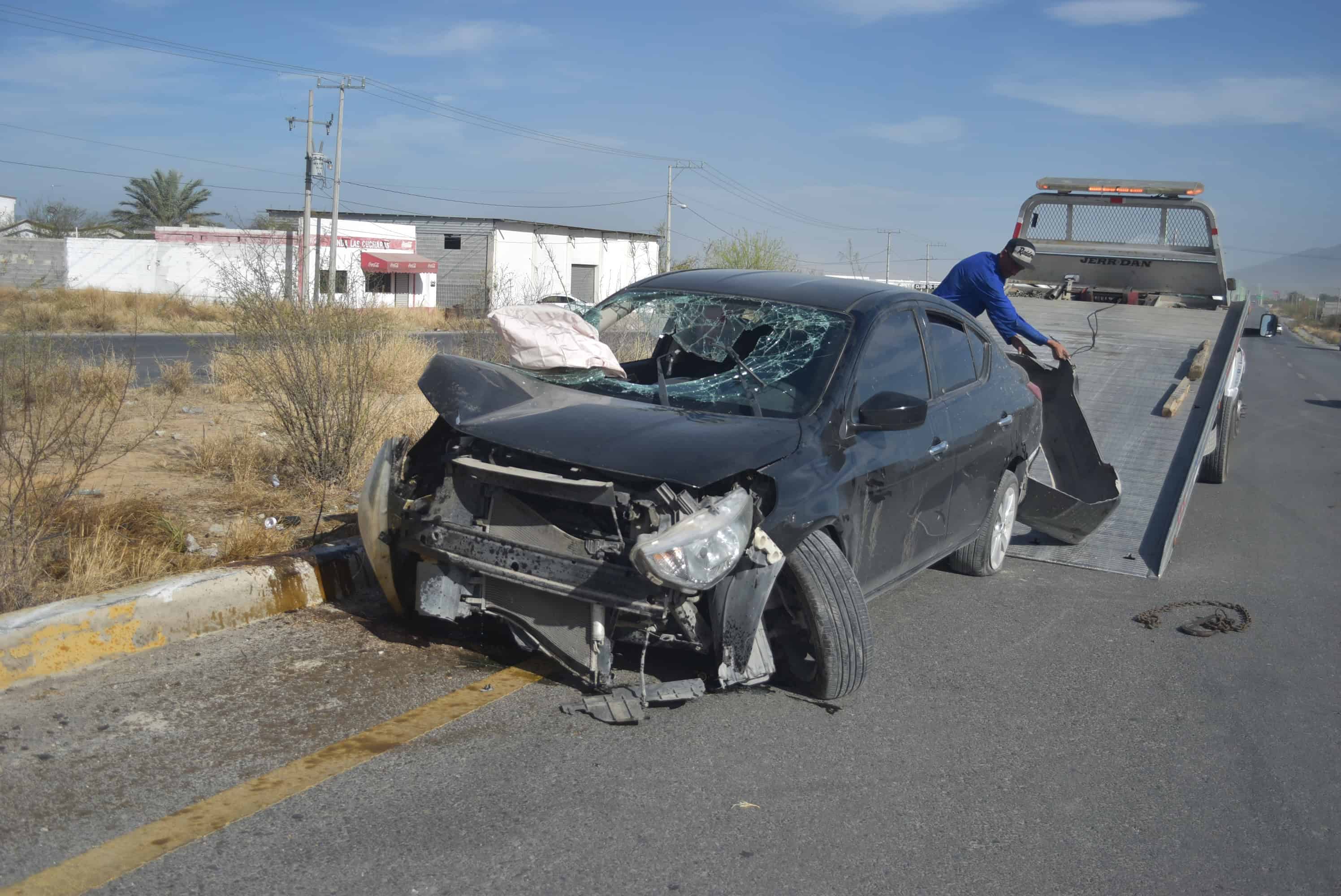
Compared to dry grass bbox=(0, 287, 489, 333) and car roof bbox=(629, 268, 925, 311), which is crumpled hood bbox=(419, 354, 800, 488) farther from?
dry grass bbox=(0, 287, 489, 333)

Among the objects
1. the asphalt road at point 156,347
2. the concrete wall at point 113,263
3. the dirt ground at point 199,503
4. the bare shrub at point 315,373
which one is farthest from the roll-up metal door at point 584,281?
the bare shrub at point 315,373

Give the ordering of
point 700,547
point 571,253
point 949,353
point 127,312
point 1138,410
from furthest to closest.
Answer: point 571,253 < point 127,312 < point 1138,410 < point 949,353 < point 700,547

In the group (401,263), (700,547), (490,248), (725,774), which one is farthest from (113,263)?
(725,774)

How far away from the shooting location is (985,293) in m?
7.95

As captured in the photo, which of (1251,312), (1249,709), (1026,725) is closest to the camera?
(1026,725)

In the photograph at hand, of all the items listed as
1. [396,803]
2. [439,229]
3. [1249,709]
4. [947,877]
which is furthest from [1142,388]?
[439,229]

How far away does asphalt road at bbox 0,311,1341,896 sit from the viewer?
3.11m

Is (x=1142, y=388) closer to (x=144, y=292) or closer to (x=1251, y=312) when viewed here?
(x=1251, y=312)

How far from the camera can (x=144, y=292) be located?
51.4m

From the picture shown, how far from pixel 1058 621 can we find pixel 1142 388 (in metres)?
4.26

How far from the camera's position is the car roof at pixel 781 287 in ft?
17.7

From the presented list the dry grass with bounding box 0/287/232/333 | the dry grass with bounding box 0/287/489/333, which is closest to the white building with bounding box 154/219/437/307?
the dry grass with bounding box 0/287/489/333

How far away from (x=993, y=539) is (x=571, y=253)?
5916cm

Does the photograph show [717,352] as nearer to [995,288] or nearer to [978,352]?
[978,352]
